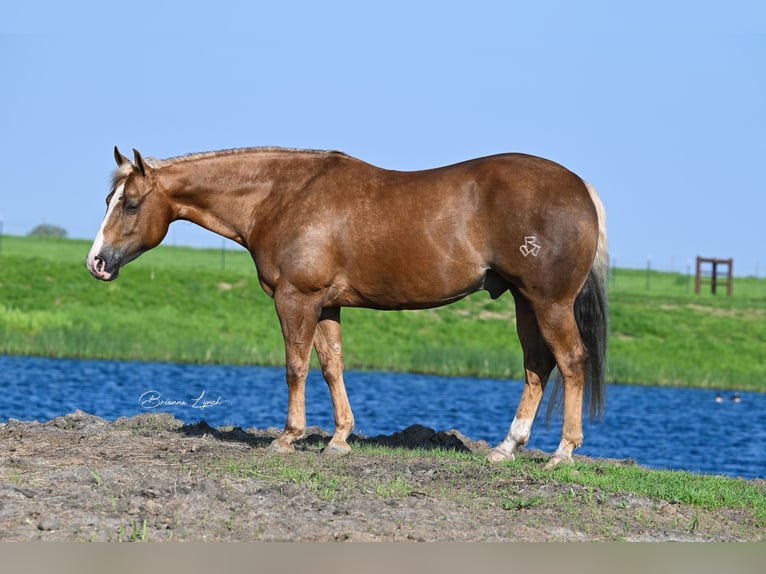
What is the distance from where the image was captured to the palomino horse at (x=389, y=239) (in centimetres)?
945

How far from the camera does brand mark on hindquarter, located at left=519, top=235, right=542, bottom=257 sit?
30.6 feet

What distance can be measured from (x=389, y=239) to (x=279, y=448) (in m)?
2.06

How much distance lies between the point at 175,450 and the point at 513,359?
25.1 m

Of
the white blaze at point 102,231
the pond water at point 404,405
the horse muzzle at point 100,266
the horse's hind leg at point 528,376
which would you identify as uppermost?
the white blaze at point 102,231

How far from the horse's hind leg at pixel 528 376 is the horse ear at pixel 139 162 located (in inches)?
138

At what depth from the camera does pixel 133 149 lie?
32.3 feet

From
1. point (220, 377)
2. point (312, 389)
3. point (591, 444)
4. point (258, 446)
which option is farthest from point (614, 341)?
point (258, 446)

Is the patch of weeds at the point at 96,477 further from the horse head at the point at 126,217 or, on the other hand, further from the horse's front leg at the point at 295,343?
the horse head at the point at 126,217

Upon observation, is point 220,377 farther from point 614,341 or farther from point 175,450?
point 175,450

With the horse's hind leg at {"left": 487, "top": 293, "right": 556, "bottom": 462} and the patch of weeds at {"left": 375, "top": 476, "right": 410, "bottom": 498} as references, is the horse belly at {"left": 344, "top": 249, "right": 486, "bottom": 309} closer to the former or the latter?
the horse's hind leg at {"left": 487, "top": 293, "right": 556, "bottom": 462}

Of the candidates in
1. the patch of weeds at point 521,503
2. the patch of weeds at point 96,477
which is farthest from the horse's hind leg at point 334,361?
the patch of weeds at point 96,477

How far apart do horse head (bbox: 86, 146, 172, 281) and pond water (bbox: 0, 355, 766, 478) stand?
22.9ft

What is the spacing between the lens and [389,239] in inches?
381
